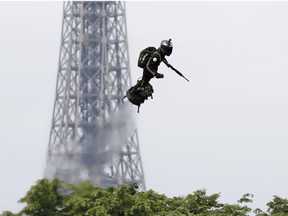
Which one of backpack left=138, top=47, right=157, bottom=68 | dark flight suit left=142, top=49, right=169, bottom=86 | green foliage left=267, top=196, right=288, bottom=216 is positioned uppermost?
green foliage left=267, top=196, right=288, bottom=216

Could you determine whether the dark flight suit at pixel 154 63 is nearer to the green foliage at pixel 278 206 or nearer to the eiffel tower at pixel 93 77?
the green foliage at pixel 278 206

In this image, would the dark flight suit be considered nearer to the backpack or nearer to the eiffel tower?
the backpack

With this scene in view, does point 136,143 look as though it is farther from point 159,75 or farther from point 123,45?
point 159,75

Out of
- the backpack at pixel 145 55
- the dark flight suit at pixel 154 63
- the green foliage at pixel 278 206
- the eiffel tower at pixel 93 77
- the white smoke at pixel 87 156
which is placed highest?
the eiffel tower at pixel 93 77

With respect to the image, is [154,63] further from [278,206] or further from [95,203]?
[278,206]

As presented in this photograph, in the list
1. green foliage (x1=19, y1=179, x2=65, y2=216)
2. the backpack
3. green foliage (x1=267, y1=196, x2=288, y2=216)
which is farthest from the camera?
green foliage (x1=267, y1=196, x2=288, y2=216)

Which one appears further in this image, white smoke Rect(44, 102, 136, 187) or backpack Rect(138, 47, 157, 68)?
white smoke Rect(44, 102, 136, 187)

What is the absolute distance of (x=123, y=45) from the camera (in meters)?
90.9

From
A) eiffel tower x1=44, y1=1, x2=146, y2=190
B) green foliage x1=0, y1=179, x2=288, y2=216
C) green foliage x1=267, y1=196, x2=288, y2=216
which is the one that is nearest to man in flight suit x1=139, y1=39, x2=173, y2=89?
green foliage x1=0, y1=179, x2=288, y2=216

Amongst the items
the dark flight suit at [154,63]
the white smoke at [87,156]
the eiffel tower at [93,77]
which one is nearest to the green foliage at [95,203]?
the white smoke at [87,156]

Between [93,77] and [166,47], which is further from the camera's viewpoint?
[93,77]

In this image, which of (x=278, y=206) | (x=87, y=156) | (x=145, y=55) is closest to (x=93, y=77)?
(x=87, y=156)

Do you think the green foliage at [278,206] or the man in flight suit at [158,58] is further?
the green foliage at [278,206]

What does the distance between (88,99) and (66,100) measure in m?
3.88
